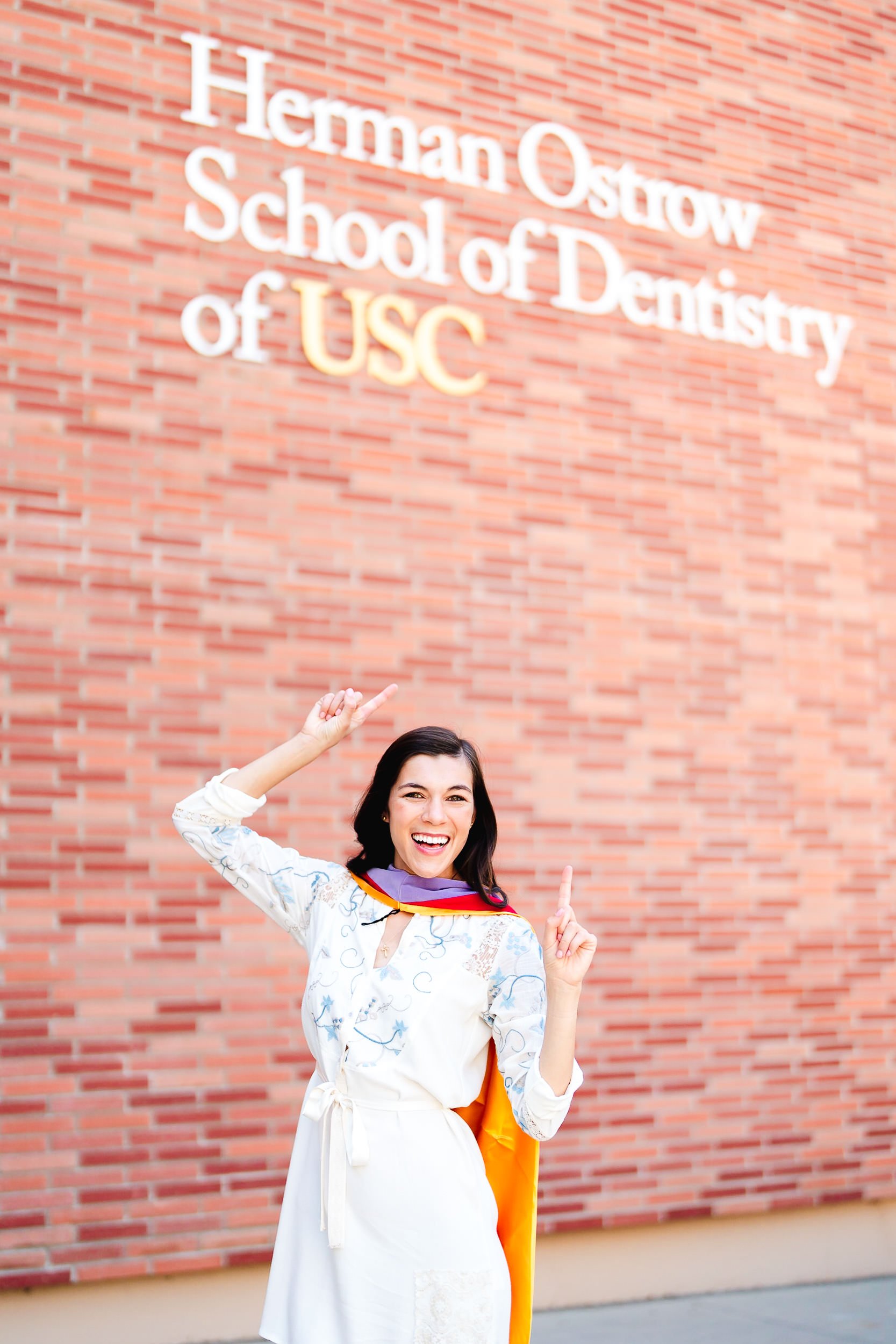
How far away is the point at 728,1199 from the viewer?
4809 mm

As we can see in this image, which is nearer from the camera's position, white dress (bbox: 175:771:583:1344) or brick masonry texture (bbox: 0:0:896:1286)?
white dress (bbox: 175:771:583:1344)

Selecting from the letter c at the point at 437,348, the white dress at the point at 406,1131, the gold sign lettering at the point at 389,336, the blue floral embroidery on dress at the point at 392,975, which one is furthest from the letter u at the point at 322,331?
the white dress at the point at 406,1131

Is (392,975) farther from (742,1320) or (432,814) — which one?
(742,1320)

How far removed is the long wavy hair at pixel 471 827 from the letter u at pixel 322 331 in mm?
2560

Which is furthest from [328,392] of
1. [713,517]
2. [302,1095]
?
[302,1095]

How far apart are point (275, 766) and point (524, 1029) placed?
68 cm

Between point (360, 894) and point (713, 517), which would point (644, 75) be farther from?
point (360, 894)

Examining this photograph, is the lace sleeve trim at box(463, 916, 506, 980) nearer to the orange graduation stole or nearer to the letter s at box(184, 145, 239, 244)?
the orange graduation stole

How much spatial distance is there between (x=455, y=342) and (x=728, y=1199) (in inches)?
136

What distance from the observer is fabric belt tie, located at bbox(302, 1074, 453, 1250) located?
2107 mm

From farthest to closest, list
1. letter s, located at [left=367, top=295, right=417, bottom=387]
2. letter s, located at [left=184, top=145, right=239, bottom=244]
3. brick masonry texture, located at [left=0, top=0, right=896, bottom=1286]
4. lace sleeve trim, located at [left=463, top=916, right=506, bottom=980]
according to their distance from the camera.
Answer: letter s, located at [left=367, top=295, right=417, bottom=387] → letter s, located at [left=184, top=145, right=239, bottom=244] → brick masonry texture, located at [left=0, top=0, right=896, bottom=1286] → lace sleeve trim, located at [left=463, top=916, right=506, bottom=980]

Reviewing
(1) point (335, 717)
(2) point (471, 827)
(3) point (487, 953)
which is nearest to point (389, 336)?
(1) point (335, 717)

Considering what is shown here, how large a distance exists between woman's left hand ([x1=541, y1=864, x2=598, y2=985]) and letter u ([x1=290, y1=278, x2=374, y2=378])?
3084mm

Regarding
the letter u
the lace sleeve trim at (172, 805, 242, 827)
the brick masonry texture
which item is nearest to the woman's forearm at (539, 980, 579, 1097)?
the lace sleeve trim at (172, 805, 242, 827)
